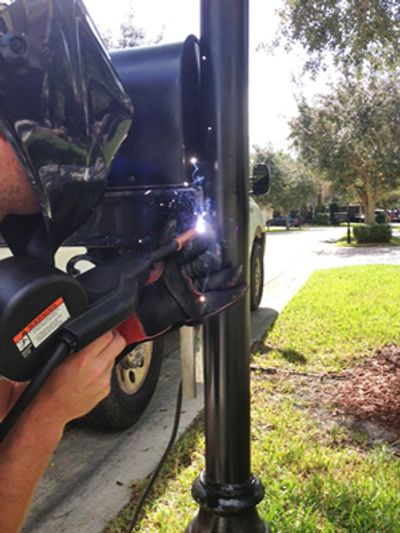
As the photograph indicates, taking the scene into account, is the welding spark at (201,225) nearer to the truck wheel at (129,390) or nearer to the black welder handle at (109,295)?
the black welder handle at (109,295)

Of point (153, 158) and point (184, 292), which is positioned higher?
point (153, 158)

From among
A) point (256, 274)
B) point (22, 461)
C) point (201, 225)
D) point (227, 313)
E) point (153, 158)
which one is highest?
point (153, 158)

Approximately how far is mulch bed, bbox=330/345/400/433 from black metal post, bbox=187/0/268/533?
6.62 ft

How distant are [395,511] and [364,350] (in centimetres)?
263

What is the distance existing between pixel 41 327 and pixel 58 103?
1.36 ft

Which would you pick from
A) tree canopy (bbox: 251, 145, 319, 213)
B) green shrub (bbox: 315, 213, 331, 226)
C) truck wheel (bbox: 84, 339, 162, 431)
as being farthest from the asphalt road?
green shrub (bbox: 315, 213, 331, 226)

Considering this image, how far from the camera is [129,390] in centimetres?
346

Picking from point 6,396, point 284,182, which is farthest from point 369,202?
point 6,396

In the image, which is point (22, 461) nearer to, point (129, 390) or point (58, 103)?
point (58, 103)

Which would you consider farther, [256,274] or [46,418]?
[256,274]

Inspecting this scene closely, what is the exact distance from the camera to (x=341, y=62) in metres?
5.93

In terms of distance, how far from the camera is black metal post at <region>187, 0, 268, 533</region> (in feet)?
4.84

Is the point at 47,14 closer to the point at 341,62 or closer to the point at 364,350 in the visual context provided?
the point at 364,350

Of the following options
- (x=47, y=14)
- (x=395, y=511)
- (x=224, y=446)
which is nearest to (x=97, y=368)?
(x=47, y=14)
